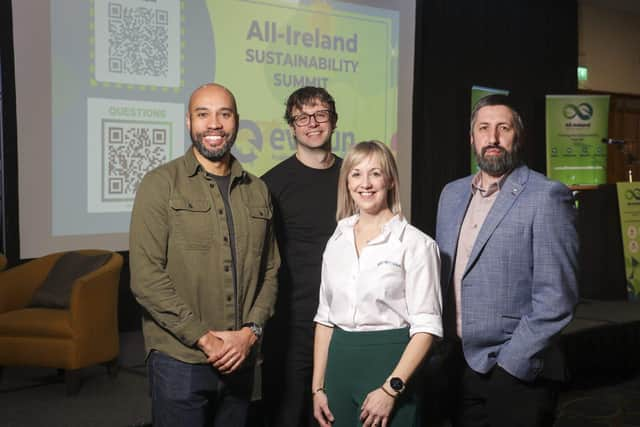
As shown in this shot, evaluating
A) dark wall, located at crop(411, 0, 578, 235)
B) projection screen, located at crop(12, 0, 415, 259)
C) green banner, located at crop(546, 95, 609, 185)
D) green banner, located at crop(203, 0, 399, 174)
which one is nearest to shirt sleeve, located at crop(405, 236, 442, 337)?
projection screen, located at crop(12, 0, 415, 259)

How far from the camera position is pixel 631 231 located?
5.69 metres

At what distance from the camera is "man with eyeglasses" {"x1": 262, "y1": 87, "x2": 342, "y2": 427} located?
2.40m

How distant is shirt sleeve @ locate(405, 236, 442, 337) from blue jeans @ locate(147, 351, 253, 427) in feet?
1.85

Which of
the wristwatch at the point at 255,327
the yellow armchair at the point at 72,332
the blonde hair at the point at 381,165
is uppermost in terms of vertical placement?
the blonde hair at the point at 381,165

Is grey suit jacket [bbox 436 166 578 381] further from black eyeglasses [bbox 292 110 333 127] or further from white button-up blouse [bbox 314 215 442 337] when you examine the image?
black eyeglasses [bbox 292 110 333 127]

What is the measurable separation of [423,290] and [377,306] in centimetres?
13

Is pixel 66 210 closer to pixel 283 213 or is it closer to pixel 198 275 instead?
pixel 283 213

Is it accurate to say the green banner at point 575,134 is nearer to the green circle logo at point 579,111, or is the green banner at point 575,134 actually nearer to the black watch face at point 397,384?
the green circle logo at point 579,111

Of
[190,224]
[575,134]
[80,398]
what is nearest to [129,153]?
[80,398]

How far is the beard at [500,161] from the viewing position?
191cm

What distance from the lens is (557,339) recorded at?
6.23 ft

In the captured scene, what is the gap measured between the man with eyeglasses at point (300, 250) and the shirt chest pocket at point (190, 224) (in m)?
0.49

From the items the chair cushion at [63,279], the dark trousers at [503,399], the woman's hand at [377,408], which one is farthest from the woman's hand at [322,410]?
the chair cushion at [63,279]

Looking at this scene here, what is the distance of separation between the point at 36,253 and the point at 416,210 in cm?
344
